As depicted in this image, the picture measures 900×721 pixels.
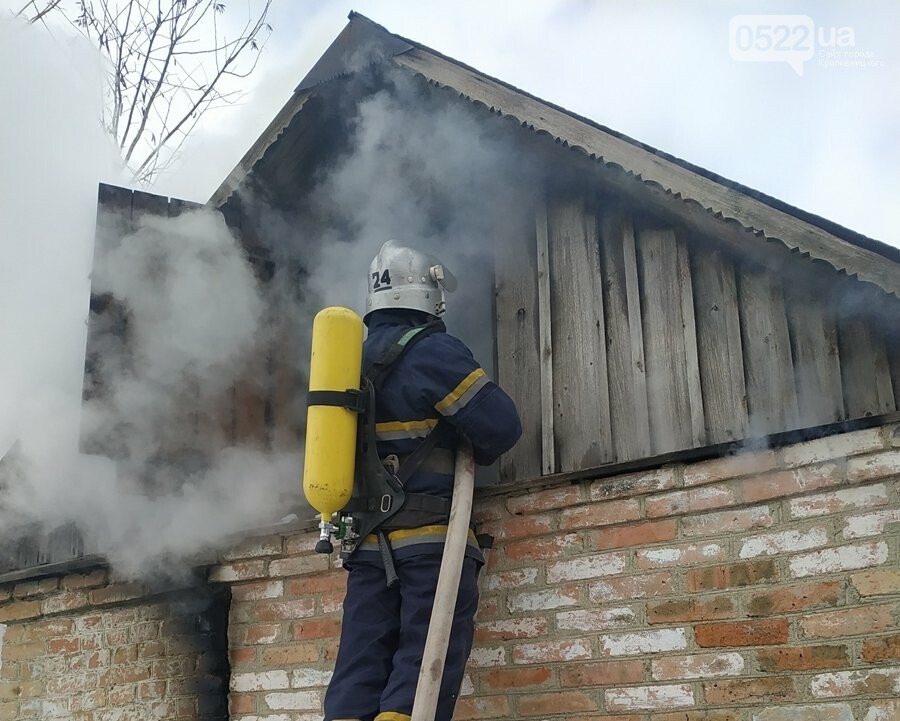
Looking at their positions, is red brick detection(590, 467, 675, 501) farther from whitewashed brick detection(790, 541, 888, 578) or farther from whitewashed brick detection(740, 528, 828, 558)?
whitewashed brick detection(790, 541, 888, 578)

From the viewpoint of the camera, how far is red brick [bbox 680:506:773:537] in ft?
10.8

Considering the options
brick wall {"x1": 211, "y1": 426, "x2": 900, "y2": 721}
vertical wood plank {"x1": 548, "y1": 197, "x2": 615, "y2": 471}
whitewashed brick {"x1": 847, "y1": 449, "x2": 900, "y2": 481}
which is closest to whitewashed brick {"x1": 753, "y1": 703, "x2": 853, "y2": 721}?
brick wall {"x1": 211, "y1": 426, "x2": 900, "y2": 721}

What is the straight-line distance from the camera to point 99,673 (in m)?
4.93

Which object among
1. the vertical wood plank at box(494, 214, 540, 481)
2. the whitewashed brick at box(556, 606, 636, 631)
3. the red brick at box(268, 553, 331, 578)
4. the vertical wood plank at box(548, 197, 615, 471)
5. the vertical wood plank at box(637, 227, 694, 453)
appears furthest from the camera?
the red brick at box(268, 553, 331, 578)

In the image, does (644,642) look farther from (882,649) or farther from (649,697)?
(882,649)

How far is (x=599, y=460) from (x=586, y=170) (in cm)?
118

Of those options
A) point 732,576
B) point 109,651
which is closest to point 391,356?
point 732,576

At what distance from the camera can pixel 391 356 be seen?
138 inches

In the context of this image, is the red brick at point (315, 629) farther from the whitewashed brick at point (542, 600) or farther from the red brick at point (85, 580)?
the red brick at point (85, 580)

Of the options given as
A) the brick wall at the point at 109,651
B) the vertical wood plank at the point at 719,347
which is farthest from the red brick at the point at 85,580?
the vertical wood plank at the point at 719,347

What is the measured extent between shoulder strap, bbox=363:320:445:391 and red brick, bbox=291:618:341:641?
1186mm

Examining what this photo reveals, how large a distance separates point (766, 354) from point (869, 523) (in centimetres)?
72

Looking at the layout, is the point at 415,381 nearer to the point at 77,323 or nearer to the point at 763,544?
the point at 763,544

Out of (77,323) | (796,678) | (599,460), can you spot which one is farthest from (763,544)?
(77,323)
